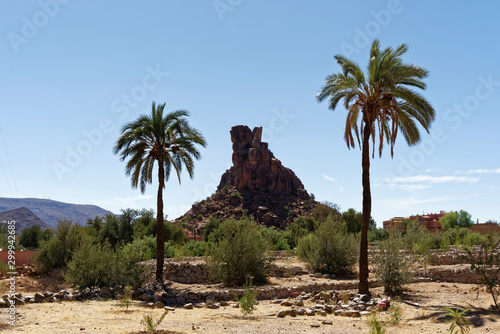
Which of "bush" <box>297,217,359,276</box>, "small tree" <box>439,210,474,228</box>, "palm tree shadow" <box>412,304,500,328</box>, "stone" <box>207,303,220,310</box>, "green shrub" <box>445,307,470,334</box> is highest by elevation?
"small tree" <box>439,210,474,228</box>

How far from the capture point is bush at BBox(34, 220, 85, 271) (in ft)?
79.0

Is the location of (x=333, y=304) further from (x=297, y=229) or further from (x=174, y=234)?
(x=297, y=229)

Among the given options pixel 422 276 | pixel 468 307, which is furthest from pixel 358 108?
pixel 422 276

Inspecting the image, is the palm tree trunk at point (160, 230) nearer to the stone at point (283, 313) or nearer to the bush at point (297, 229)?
the stone at point (283, 313)

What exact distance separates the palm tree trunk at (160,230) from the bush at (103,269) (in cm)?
93

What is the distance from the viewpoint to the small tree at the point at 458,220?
8288 centimetres

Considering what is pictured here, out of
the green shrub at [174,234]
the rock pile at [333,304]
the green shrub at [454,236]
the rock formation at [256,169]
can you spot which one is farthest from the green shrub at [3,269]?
the rock formation at [256,169]

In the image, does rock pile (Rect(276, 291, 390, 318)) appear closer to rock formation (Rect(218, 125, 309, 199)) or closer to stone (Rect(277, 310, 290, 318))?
stone (Rect(277, 310, 290, 318))

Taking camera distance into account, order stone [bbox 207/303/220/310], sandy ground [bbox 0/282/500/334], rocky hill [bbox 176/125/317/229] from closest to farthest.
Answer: sandy ground [bbox 0/282/500/334] < stone [bbox 207/303/220/310] < rocky hill [bbox 176/125/317/229]

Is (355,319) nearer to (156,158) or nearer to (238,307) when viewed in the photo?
(238,307)

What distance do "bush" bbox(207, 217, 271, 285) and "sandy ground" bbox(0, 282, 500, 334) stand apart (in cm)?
410

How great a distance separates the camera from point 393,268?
53.0 ft

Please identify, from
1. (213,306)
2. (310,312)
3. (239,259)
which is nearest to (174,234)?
(239,259)

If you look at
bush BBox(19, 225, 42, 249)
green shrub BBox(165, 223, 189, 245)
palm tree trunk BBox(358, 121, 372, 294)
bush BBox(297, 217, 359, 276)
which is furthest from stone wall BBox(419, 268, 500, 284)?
bush BBox(19, 225, 42, 249)
